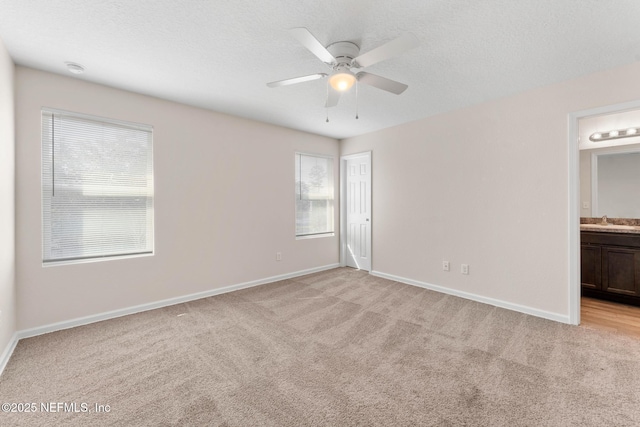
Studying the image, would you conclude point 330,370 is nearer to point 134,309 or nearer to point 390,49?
point 390,49

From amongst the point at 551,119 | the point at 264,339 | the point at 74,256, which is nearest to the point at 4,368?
the point at 74,256

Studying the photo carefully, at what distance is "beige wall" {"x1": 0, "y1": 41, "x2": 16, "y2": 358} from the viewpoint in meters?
2.11

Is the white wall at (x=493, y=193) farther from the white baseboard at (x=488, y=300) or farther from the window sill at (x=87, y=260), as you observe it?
the window sill at (x=87, y=260)

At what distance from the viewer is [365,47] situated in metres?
2.16

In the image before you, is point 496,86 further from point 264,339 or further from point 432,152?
point 264,339

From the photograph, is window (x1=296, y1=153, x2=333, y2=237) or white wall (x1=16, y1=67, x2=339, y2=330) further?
window (x1=296, y1=153, x2=333, y2=237)

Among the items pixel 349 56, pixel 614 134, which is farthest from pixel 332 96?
pixel 614 134

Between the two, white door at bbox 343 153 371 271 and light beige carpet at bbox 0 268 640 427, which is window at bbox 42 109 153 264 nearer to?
light beige carpet at bbox 0 268 640 427

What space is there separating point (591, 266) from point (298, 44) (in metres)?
4.45

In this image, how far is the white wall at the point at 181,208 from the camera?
2.56 m

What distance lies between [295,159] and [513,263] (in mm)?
3454

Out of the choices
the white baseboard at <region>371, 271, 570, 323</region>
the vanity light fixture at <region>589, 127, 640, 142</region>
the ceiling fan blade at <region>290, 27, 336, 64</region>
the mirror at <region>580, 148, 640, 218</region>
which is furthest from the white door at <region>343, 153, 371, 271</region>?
the mirror at <region>580, 148, 640, 218</region>

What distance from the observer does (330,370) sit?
6.69ft

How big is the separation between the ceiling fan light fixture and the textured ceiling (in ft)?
0.93
